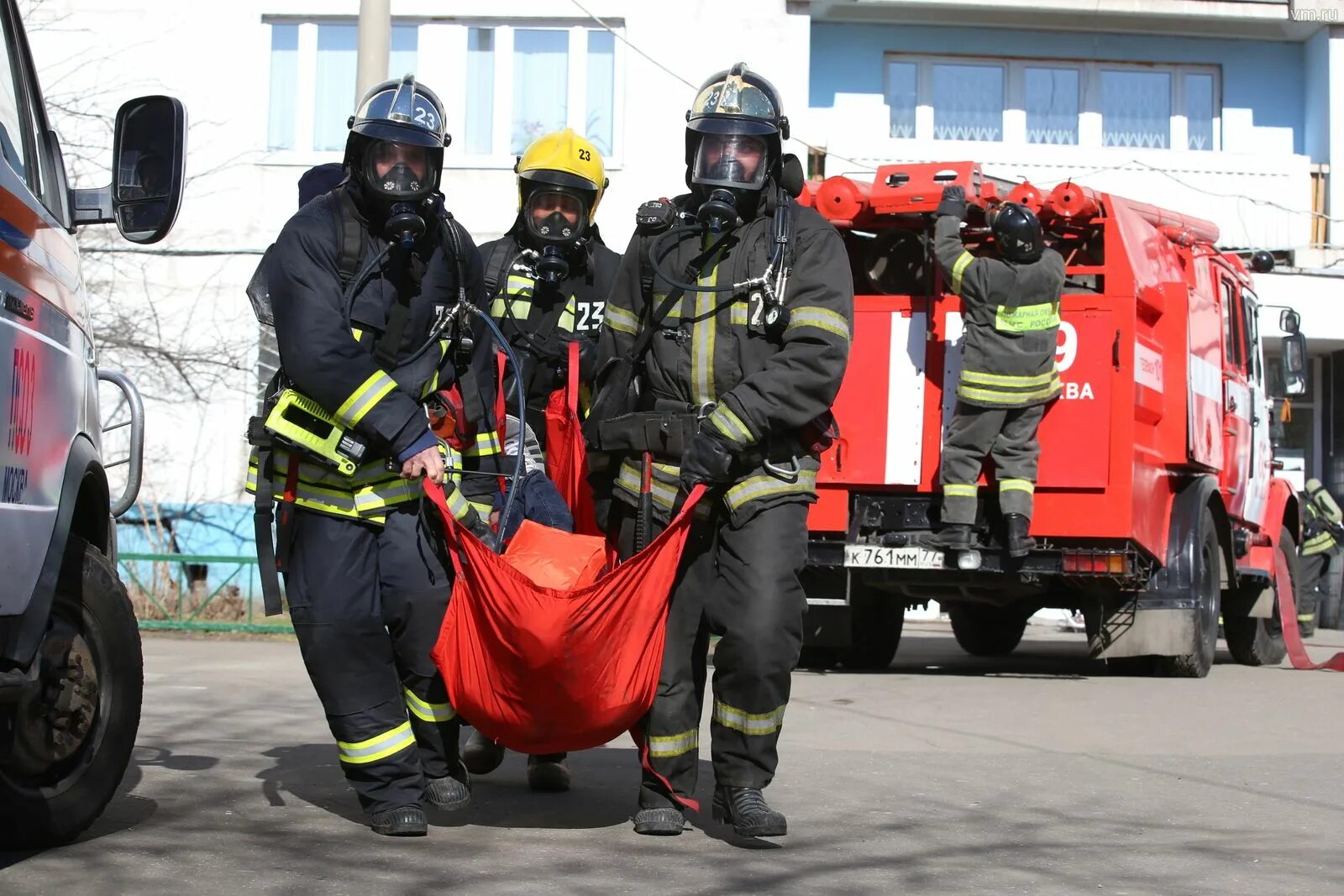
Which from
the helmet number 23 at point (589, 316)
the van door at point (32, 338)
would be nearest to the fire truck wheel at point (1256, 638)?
the helmet number 23 at point (589, 316)

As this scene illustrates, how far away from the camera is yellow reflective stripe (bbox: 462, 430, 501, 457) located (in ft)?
19.1

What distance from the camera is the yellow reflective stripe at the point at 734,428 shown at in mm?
5305

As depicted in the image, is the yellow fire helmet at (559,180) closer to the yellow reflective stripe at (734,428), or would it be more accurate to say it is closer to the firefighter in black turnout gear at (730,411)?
the firefighter in black turnout gear at (730,411)

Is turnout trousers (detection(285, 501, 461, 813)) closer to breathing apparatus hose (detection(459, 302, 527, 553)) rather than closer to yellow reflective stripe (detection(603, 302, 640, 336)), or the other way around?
breathing apparatus hose (detection(459, 302, 527, 553))

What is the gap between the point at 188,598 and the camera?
15367 millimetres

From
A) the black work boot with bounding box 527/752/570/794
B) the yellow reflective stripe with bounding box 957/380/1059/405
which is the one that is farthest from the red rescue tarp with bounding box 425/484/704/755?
the yellow reflective stripe with bounding box 957/380/1059/405

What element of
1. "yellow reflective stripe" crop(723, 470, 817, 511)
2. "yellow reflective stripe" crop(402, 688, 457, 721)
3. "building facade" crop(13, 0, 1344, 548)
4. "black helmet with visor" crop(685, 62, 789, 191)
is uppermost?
"building facade" crop(13, 0, 1344, 548)

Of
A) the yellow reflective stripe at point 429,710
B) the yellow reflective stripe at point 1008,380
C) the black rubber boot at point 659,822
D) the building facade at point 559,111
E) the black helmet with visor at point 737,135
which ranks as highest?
the building facade at point 559,111

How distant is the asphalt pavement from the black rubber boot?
0.04m

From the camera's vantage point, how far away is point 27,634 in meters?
4.57

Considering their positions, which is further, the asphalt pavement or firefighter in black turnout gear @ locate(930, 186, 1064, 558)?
firefighter in black turnout gear @ locate(930, 186, 1064, 558)

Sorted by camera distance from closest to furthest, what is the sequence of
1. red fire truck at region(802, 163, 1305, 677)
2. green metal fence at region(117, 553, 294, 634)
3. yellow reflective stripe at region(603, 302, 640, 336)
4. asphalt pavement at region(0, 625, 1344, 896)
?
asphalt pavement at region(0, 625, 1344, 896) → yellow reflective stripe at region(603, 302, 640, 336) → red fire truck at region(802, 163, 1305, 677) → green metal fence at region(117, 553, 294, 634)

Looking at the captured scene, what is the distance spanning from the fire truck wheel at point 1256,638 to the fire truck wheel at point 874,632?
2.82m

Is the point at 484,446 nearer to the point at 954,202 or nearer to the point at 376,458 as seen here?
the point at 376,458
